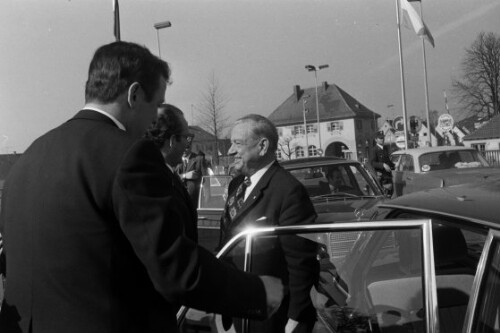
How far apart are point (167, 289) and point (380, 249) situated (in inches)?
62.7

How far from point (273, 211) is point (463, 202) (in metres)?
1.05

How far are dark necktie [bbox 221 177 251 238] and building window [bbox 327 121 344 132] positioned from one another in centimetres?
7258

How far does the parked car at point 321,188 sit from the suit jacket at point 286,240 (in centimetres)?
331

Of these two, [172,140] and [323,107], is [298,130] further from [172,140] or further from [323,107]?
[172,140]

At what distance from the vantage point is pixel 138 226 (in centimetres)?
142

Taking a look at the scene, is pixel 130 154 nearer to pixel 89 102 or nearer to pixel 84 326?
pixel 89 102

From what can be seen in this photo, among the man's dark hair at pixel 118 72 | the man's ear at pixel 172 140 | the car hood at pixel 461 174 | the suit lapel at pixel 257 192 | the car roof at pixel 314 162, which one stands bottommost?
the car hood at pixel 461 174

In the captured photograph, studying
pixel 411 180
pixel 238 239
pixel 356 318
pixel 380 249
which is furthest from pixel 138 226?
pixel 411 180

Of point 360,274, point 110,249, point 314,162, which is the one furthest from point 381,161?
point 110,249

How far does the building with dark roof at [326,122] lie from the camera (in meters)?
74.2

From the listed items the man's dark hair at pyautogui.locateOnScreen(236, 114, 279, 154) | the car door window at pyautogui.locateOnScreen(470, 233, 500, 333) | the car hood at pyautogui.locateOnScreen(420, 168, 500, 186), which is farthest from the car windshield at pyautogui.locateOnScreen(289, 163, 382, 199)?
the car door window at pyautogui.locateOnScreen(470, 233, 500, 333)

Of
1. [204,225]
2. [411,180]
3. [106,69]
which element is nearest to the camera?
[106,69]

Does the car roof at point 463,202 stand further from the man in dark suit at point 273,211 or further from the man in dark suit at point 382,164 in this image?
the man in dark suit at point 382,164

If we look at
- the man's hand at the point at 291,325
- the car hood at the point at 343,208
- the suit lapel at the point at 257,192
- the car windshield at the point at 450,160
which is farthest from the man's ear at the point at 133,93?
the car windshield at the point at 450,160
